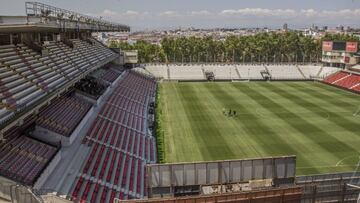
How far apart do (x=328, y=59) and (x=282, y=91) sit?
72.1ft

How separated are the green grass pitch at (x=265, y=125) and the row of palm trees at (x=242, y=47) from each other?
4087cm

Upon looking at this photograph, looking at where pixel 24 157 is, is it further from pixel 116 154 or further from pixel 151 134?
pixel 151 134

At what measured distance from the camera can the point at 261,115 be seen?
39.5m

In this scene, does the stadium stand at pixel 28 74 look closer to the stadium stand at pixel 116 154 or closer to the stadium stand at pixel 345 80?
the stadium stand at pixel 116 154

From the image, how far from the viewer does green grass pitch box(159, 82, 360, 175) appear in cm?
2738

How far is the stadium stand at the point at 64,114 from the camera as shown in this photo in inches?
793

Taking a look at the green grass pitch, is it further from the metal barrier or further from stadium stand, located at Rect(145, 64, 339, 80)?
the metal barrier

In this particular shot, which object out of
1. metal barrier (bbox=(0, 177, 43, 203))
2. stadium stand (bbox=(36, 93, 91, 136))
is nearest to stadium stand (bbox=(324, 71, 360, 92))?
stadium stand (bbox=(36, 93, 91, 136))

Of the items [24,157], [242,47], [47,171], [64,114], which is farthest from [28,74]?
[242,47]

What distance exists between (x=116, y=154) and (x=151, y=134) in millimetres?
8799

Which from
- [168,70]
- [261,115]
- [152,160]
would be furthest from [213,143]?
[168,70]

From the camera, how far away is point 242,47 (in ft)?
323

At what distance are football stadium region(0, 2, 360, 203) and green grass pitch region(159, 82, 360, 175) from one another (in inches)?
4.8

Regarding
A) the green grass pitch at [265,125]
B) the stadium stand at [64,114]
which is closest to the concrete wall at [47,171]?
the stadium stand at [64,114]
